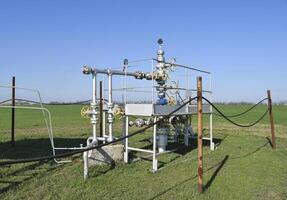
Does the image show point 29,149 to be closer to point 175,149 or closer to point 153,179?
point 175,149

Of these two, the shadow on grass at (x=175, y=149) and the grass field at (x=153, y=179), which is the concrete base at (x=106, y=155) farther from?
the shadow on grass at (x=175, y=149)

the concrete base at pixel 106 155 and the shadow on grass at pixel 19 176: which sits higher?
the concrete base at pixel 106 155

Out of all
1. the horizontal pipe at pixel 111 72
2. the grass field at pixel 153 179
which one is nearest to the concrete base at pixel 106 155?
the grass field at pixel 153 179

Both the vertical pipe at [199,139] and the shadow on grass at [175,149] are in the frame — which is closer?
the vertical pipe at [199,139]

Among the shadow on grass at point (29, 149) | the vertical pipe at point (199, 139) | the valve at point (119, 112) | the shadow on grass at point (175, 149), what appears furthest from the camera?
the shadow on grass at point (29, 149)

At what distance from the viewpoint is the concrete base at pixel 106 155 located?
9086mm

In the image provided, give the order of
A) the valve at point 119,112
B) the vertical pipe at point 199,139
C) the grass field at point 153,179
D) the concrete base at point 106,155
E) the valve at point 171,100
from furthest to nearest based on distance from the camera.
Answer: the valve at point 171,100, the valve at point 119,112, the concrete base at point 106,155, the vertical pipe at point 199,139, the grass field at point 153,179

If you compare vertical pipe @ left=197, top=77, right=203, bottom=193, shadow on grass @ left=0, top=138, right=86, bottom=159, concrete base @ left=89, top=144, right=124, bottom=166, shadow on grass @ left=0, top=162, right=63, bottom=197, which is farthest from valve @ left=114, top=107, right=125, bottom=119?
vertical pipe @ left=197, top=77, right=203, bottom=193

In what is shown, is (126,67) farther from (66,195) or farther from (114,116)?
(66,195)

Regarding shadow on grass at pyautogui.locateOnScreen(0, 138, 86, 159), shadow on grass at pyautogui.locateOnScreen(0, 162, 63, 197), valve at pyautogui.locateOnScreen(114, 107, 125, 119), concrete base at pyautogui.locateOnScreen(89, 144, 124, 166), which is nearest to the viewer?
shadow on grass at pyautogui.locateOnScreen(0, 162, 63, 197)

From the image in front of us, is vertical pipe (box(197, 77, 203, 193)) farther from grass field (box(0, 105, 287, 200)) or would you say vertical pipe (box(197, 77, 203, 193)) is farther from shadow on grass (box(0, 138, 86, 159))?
shadow on grass (box(0, 138, 86, 159))

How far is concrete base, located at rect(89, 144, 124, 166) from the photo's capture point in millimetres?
9086

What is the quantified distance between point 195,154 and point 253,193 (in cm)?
447

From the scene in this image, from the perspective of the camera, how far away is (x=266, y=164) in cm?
1016
